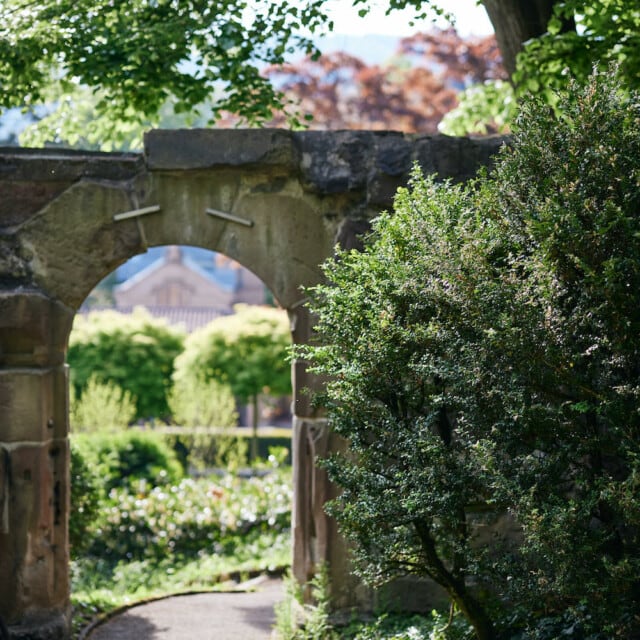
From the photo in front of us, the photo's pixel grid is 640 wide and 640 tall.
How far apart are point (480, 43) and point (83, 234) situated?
54.0 feet

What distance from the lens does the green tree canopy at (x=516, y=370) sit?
13.9 ft

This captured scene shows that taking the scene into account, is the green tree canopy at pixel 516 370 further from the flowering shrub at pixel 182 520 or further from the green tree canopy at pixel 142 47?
the flowering shrub at pixel 182 520

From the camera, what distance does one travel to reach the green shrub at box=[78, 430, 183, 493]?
12039 millimetres

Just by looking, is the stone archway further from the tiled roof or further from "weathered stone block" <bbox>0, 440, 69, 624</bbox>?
the tiled roof

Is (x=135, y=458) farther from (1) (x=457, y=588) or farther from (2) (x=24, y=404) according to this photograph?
(1) (x=457, y=588)

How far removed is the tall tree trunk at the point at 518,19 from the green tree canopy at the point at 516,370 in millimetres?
3202

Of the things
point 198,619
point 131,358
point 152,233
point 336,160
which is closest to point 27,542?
point 198,619

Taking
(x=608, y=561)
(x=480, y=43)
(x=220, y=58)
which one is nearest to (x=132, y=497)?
(x=220, y=58)

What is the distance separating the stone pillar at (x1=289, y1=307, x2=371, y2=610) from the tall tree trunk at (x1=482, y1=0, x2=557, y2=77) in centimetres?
303

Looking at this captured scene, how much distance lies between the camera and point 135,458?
12664 mm

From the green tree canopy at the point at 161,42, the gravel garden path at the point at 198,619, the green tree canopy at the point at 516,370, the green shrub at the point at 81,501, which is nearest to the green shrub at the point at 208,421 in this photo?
the green shrub at the point at 81,501

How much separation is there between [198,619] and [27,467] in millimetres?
2205

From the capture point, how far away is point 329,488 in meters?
6.46

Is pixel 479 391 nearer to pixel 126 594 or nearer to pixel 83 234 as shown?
pixel 83 234
